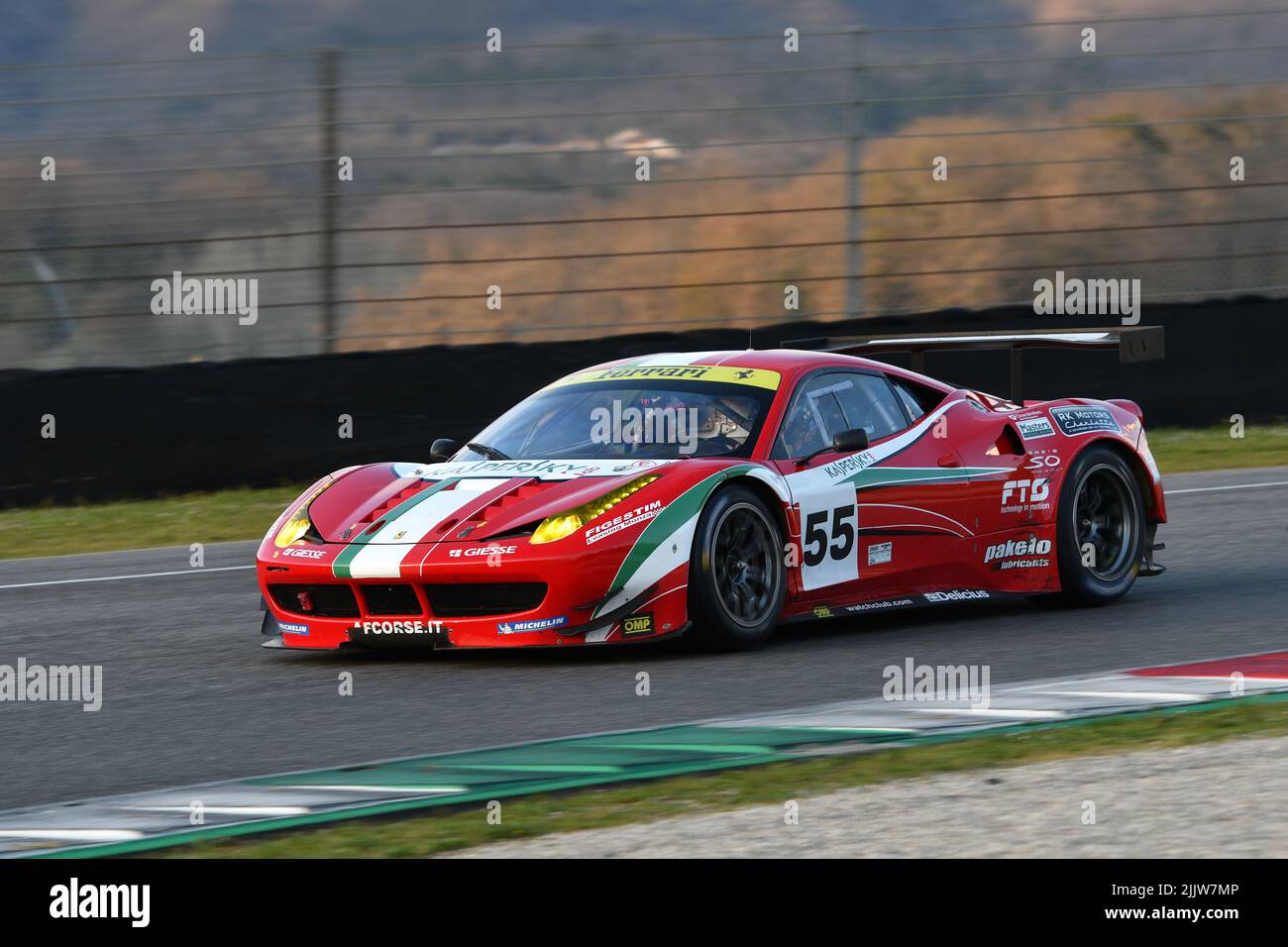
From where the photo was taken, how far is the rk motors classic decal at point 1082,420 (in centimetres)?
966

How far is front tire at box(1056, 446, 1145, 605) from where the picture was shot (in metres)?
9.45

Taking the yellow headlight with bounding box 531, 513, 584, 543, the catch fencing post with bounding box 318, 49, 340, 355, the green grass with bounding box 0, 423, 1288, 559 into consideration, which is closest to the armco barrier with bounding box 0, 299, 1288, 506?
the green grass with bounding box 0, 423, 1288, 559

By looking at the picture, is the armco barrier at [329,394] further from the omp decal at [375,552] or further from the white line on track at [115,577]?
the omp decal at [375,552]

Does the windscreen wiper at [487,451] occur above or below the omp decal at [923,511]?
above

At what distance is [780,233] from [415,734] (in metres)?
10.4

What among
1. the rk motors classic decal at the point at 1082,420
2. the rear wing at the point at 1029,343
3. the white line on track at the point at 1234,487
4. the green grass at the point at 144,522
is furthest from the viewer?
the white line on track at the point at 1234,487

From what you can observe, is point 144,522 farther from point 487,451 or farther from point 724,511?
point 724,511

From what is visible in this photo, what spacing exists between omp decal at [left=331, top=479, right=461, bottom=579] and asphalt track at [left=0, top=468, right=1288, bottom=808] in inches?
15.1

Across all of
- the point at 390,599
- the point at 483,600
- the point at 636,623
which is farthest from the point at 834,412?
the point at 390,599

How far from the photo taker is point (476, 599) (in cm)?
777

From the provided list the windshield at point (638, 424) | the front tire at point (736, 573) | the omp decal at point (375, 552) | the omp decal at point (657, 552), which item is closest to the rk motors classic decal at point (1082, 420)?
the windshield at point (638, 424)

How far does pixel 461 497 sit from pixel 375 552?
1.42 ft

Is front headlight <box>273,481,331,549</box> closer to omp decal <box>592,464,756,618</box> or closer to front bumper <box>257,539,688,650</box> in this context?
front bumper <box>257,539,688,650</box>

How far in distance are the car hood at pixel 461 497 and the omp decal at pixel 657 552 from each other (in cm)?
14
